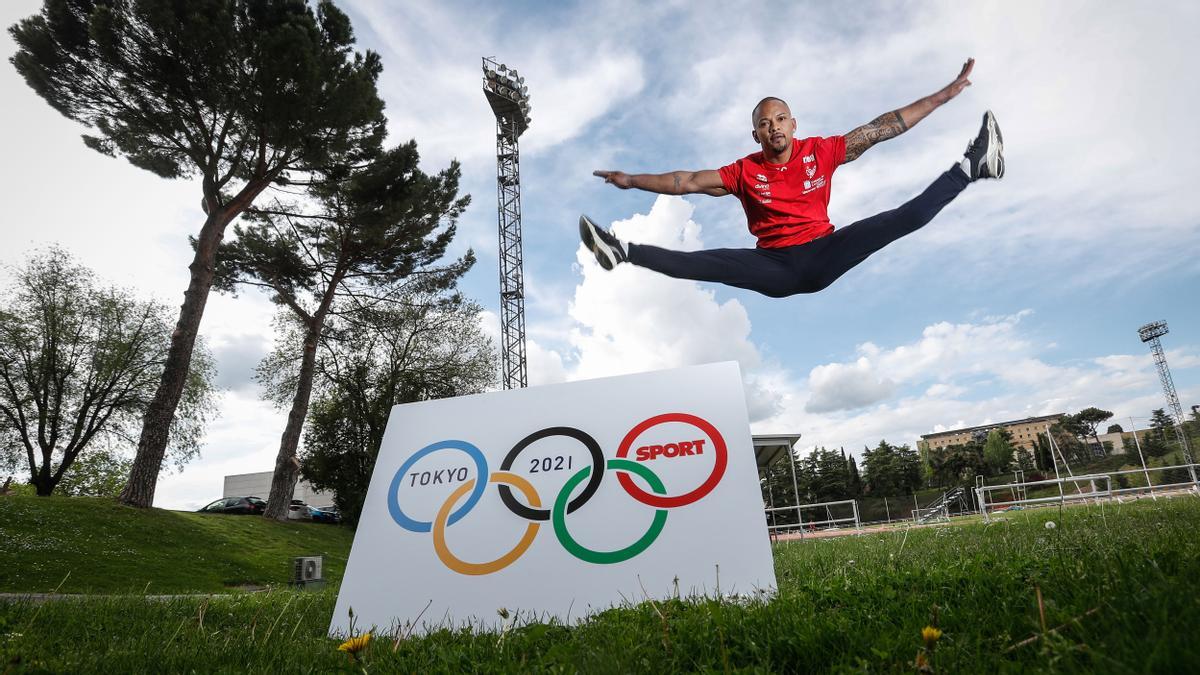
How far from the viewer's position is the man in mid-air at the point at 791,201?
159 inches

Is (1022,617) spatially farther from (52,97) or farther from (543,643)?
(52,97)

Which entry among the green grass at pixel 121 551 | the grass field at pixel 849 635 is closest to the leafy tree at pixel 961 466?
the green grass at pixel 121 551

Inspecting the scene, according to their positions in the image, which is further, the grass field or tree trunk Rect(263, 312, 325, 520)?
tree trunk Rect(263, 312, 325, 520)

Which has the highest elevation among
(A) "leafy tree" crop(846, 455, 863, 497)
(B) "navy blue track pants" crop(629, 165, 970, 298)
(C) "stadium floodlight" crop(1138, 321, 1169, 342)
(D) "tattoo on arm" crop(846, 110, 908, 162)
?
(C) "stadium floodlight" crop(1138, 321, 1169, 342)

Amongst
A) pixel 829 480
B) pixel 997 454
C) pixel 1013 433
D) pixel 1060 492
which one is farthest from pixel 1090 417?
pixel 1060 492

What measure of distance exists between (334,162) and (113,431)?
1625cm

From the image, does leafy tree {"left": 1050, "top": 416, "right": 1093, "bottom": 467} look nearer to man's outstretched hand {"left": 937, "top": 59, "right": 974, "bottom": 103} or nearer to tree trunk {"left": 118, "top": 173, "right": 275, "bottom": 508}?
man's outstretched hand {"left": 937, "top": 59, "right": 974, "bottom": 103}

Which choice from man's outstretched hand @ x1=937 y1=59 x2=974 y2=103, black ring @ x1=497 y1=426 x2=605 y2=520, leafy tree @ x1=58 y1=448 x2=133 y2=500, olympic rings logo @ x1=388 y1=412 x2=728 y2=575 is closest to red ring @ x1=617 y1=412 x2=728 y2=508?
olympic rings logo @ x1=388 y1=412 x2=728 y2=575

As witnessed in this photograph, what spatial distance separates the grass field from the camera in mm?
1506

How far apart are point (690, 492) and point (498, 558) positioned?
1264 millimetres

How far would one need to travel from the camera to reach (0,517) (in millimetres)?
12531

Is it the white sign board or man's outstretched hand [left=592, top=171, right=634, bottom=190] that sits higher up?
man's outstretched hand [left=592, top=171, right=634, bottom=190]

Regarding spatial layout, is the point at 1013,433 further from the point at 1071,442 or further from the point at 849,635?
the point at 849,635

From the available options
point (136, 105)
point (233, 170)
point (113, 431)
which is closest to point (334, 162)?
point (233, 170)
